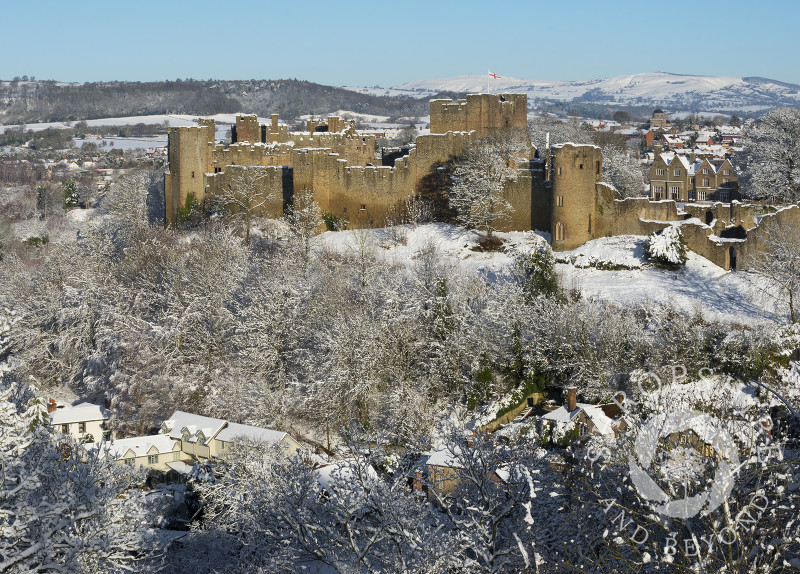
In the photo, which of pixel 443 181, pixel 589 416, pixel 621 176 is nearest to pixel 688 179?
pixel 621 176

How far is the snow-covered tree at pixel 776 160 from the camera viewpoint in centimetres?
4591

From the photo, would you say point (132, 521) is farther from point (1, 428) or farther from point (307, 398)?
point (307, 398)

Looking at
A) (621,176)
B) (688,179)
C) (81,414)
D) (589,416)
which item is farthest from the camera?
(688,179)

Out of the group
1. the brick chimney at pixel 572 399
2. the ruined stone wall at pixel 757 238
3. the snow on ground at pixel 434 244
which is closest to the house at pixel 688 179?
the snow on ground at pixel 434 244

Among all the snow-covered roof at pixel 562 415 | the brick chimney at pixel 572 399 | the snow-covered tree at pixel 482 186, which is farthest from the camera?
the snow-covered tree at pixel 482 186

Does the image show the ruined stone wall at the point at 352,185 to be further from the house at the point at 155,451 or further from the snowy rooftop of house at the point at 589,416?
the snowy rooftop of house at the point at 589,416

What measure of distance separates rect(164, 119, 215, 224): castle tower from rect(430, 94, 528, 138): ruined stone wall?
32.9ft

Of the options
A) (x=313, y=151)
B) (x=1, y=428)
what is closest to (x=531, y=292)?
(x=313, y=151)

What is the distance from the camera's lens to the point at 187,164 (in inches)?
1572

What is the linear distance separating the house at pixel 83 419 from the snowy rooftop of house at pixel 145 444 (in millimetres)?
1897

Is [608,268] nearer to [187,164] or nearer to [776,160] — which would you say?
[187,164]

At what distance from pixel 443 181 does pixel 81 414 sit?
54.5 ft

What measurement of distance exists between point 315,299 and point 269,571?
16.5 m

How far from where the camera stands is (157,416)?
31.3 meters
